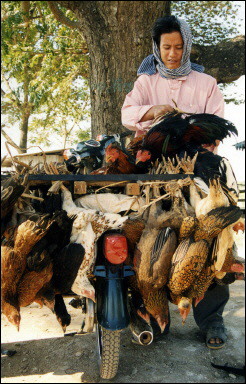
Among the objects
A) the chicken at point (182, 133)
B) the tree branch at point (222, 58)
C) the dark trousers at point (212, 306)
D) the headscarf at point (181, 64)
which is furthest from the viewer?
the tree branch at point (222, 58)

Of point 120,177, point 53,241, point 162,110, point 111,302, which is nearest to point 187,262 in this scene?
point 111,302

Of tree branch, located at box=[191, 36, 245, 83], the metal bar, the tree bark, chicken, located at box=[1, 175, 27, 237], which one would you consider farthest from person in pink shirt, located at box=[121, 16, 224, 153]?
tree branch, located at box=[191, 36, 245, 83]

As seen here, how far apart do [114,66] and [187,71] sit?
2.05 metres

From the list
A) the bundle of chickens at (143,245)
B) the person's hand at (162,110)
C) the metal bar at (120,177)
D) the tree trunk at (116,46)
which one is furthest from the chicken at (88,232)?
the tree trunk at (116,46)

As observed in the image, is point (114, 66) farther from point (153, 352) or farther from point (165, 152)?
point (153, 352)

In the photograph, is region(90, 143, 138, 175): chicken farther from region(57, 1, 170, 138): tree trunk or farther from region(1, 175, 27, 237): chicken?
region(57, 1, 170, 138): tree trunk

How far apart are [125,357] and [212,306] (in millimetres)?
871

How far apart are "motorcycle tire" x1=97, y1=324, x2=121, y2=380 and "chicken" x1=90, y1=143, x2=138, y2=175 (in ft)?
3.54

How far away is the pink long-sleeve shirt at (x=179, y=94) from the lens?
3.40m

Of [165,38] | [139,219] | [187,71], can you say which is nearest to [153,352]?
[139,219]

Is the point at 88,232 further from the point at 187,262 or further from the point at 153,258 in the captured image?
the point at 187,262

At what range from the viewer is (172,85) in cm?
A: 347

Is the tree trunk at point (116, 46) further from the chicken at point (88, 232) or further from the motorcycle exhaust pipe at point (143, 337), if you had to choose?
the motorcycle exhaust pipe at point (143, 337)

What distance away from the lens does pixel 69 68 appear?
9.11m
